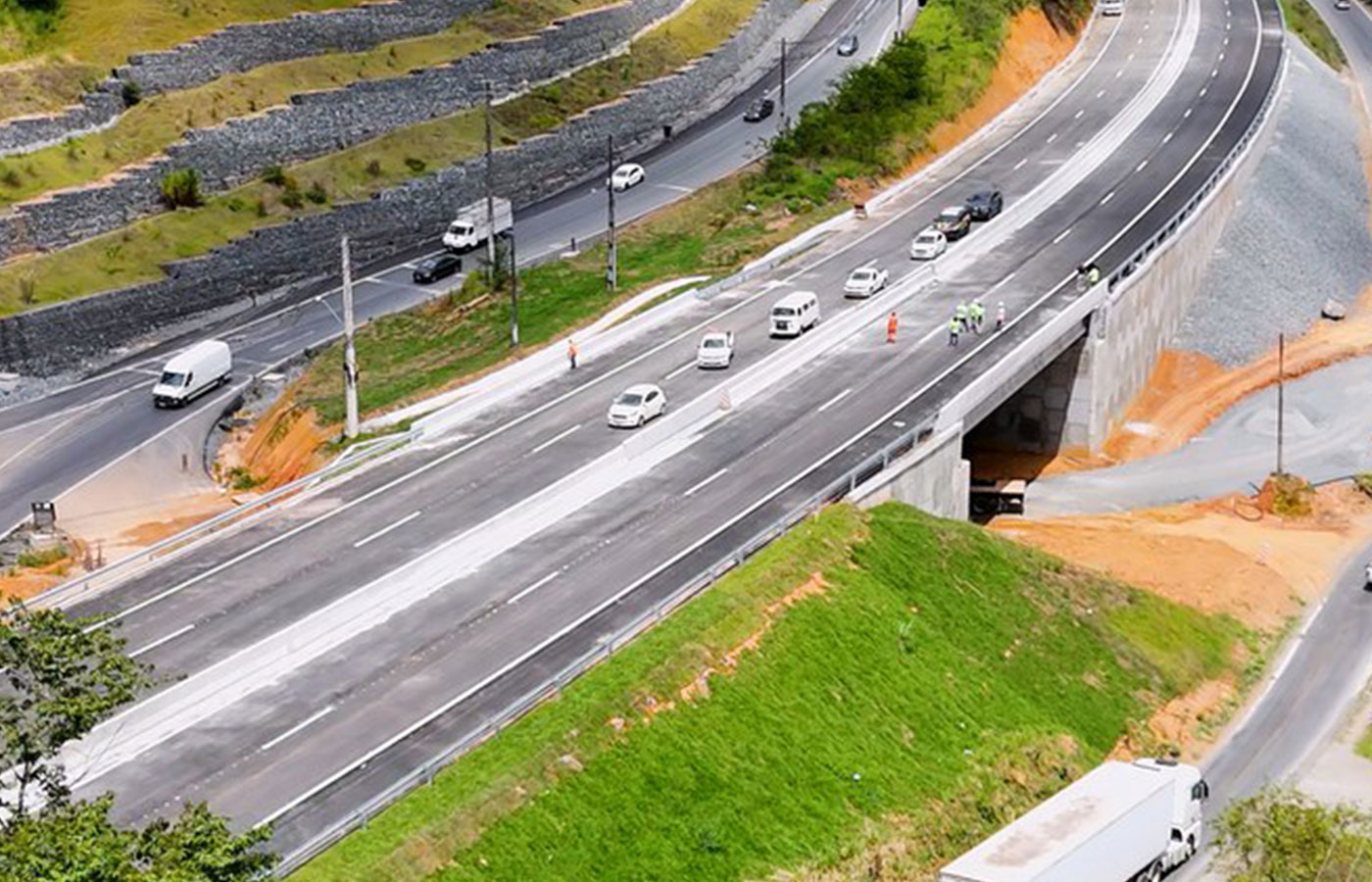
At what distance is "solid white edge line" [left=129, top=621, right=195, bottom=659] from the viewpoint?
5341 cm

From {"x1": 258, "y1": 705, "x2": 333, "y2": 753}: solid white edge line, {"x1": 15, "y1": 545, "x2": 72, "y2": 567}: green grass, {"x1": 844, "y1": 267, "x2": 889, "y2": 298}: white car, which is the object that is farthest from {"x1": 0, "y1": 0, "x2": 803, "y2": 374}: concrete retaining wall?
{"x1": 258, "y1": 705, "x2": 333, "y2": 753}: solid white edge line

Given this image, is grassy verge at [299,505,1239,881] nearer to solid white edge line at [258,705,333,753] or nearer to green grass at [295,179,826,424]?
solid white edge line at [258,705,333,753]

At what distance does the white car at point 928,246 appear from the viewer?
96125 mm

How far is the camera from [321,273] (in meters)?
111

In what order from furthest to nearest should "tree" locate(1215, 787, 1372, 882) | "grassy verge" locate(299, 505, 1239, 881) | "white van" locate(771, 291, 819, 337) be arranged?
"white van" locate(771, 291, 819, 337), "grassy verge" locate(299, 505, 1239, 881), "tree" locate(1215, 787, 1372, 882)

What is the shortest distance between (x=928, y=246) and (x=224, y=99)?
43855 millimetres

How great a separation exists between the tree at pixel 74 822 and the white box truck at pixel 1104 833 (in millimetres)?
16809

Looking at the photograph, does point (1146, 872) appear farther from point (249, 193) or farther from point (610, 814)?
point (249, 193)

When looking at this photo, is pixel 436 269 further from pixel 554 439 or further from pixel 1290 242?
pixel 1290 242

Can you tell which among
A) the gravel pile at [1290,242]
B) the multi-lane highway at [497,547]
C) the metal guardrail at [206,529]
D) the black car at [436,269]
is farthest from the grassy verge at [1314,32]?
the metal guardrail at [206,529]

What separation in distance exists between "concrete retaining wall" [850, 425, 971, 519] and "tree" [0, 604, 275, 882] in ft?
105

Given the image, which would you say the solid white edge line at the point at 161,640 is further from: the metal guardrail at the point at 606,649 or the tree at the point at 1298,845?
the tree at the point at 1298,845

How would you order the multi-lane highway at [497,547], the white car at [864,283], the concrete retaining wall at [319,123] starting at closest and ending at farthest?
the multi-lane highway at [497,547]
the white car at [864,283]
the concrete retaining wall at [319,123]

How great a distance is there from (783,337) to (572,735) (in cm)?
3802
